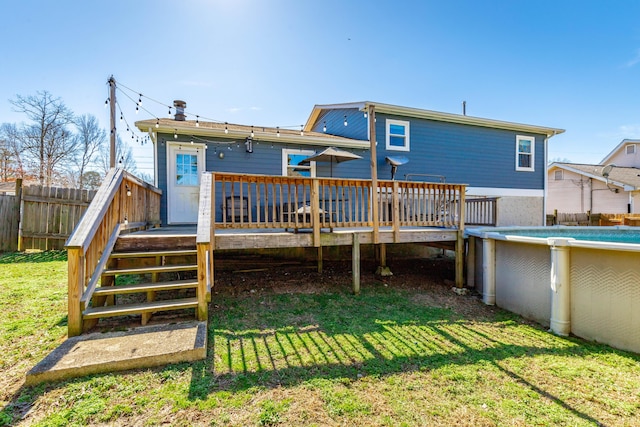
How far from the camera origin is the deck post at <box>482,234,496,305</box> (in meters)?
5.12

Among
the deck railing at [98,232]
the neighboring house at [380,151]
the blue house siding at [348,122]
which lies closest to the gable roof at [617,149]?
the neighboring house at [380,151]

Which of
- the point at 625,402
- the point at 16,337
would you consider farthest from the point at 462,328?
the point at 16,337

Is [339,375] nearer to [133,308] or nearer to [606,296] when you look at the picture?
[133,308]

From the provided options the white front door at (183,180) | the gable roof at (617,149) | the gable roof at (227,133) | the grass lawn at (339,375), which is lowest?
the grass lawn at (339,375)

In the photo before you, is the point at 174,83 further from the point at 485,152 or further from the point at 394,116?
the point at 485,152

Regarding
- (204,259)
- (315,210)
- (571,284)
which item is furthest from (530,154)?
(204,259)

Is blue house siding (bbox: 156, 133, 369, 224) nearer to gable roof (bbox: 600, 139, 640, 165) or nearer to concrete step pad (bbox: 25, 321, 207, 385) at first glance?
concrete step pad (bbox: 25, 321, 207, 385)

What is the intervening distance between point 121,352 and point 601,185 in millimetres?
23394

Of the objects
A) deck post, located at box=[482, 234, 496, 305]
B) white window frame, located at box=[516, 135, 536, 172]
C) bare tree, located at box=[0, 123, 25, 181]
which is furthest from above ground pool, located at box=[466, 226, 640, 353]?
bare tree, located at box=[0, 123, 25, 181]

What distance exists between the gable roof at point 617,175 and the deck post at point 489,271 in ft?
54.7

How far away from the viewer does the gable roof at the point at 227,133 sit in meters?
6.99

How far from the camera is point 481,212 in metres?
9.40

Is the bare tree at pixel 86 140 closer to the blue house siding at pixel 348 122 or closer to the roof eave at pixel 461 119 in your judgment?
the blue house siding at pixel 348 122

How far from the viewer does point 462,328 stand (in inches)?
154
